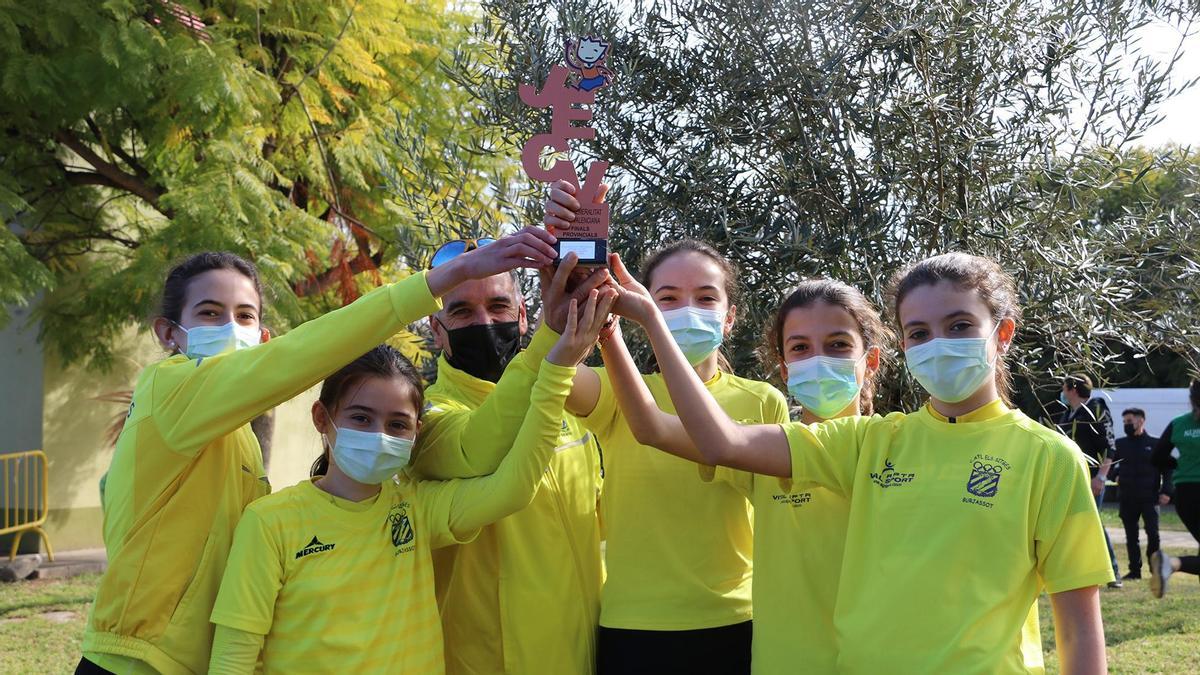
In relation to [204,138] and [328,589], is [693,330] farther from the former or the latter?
[204,138]

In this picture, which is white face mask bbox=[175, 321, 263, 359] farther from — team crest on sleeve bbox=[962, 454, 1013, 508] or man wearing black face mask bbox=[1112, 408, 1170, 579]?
man wearing black face mask bbox=[1112, 408, 1170, 579]

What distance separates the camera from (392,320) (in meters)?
2.51

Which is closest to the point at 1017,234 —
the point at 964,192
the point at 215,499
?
the point at 964,192

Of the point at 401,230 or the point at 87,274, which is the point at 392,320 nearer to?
the point at 401,230

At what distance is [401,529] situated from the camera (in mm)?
2822

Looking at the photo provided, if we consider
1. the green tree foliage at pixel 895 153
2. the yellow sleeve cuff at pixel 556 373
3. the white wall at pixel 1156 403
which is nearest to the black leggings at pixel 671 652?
the yellow sleeve cuff at pixel 556 373

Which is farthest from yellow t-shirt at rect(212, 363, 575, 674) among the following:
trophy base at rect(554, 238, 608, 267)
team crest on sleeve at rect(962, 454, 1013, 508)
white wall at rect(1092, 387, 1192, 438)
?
white wall at rect(1092, 387, 1192, 438)

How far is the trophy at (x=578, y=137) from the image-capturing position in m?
2.75

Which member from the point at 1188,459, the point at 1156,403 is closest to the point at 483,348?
the point at 1188,459

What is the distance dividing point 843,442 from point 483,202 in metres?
3.63

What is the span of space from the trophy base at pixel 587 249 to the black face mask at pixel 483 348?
0.41 metres

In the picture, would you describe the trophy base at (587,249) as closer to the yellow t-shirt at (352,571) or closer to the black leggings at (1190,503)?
the yellow t-shirt at (352,571)

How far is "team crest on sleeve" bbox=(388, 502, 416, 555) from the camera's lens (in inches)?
110

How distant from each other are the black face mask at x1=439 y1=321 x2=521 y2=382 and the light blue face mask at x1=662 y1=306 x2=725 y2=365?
457 millimetres
